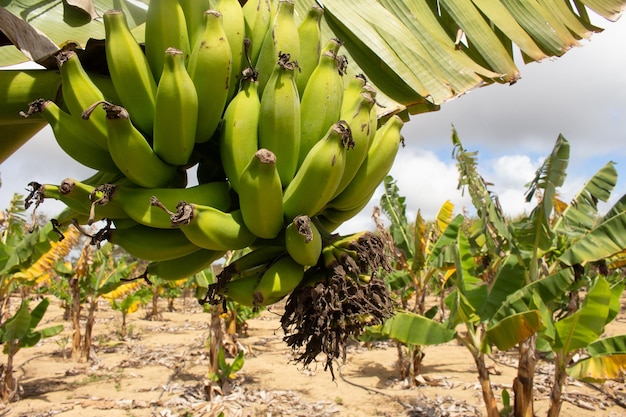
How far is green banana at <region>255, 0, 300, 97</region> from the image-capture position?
1.15 m

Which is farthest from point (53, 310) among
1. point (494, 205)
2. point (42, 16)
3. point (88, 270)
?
point (42, 16)

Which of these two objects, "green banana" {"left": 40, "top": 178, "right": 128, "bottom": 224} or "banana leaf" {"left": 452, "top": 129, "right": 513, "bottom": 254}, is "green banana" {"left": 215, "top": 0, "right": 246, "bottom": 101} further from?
"banana leaf" {"left": 452, "top": 129, "right": 513, "bottom": 254}

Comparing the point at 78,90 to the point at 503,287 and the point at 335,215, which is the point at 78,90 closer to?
the point at 335,215

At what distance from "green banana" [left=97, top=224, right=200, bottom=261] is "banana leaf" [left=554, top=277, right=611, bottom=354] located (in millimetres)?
4362

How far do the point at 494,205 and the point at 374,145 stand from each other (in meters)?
4.80

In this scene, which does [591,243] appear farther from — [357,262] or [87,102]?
[87,102]

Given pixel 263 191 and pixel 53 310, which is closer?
pixel 263 191

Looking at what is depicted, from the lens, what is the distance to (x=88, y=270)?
10.4 m

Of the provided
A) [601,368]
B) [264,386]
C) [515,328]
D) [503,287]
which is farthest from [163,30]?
[264,386]

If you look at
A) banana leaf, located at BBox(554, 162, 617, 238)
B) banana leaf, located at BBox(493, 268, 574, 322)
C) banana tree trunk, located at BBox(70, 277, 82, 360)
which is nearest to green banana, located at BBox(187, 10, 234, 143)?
banana leaf, located at BBox(493, 268, 574, 322)

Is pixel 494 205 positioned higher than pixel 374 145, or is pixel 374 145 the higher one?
pixel 494 205

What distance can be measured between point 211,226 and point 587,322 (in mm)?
4779

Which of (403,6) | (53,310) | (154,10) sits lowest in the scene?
(53,310)

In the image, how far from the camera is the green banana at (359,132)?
1106mm
